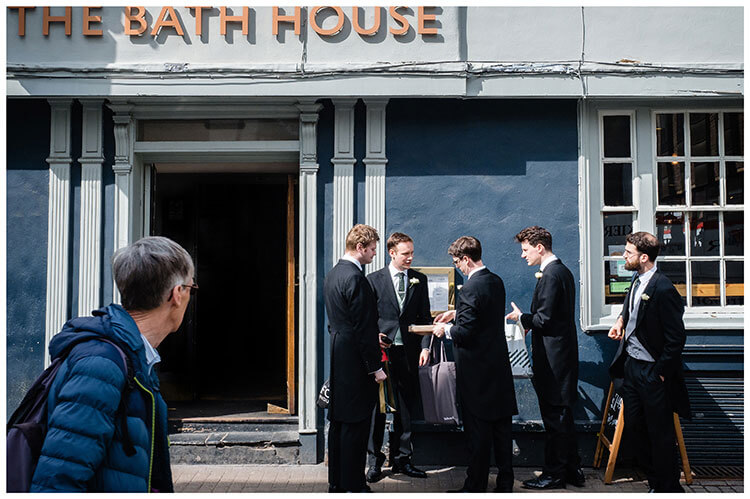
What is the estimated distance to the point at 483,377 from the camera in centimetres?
491

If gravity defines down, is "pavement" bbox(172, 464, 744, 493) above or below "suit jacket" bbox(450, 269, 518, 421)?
below

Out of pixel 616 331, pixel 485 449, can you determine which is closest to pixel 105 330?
pixel 485 449

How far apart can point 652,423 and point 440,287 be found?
2148mm

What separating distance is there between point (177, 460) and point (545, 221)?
4064mm

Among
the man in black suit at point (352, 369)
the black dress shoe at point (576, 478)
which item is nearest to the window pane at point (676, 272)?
the black dress shoe at point (576, 478)

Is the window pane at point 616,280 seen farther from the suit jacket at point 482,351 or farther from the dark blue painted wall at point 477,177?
the suit jacket at point 482,351

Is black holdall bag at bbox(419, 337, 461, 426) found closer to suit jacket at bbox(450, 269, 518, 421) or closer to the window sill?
suit jacket at bbox(450, 269, 518, 421)

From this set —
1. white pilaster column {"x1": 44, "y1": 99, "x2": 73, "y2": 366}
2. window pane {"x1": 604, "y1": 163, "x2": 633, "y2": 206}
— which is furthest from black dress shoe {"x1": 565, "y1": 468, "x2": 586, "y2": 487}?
white pilaster column {"x1": 44, "y1": 99, "x2": 73, "y2": 366}

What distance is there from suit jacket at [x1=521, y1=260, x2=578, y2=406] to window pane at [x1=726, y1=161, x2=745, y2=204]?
7.49 ft

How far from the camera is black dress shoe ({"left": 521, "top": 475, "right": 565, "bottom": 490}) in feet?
17.2

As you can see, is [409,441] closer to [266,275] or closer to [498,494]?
[498,494]

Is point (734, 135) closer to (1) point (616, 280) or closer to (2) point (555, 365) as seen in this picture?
(1) point (616, 280)

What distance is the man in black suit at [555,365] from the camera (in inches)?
204

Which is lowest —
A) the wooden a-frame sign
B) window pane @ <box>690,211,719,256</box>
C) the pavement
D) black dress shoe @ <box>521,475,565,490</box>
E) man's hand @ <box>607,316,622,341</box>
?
the pavement
